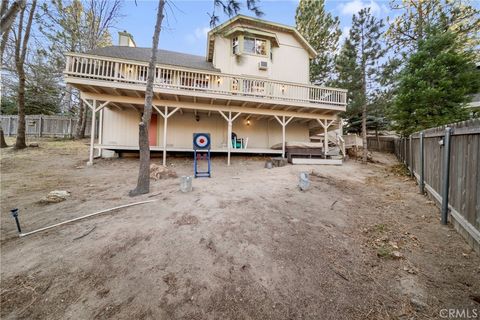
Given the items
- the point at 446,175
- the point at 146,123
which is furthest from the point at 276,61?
the point at 446,175

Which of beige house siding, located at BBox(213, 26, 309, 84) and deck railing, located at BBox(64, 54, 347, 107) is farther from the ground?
beige house siding, located at BBox(213, 26, 309, 84)

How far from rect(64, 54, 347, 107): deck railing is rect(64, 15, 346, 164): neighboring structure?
1.5 inches

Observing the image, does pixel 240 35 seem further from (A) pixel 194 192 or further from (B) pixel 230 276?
(B) pixel 230 276

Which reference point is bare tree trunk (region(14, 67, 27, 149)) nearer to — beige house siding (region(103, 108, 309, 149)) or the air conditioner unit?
beige house siding (region(103, 108, 309, 149))

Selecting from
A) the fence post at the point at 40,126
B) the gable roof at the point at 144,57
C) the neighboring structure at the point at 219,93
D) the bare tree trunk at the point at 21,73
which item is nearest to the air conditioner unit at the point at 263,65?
the neighboring structure at the point at 219,93

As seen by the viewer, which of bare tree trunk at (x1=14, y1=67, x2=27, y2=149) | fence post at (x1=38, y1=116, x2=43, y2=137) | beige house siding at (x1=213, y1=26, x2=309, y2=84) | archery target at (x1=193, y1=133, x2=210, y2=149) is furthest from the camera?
fence post at (x1=38, y1=116, x2=43, y2=137)

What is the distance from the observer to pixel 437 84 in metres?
8.28

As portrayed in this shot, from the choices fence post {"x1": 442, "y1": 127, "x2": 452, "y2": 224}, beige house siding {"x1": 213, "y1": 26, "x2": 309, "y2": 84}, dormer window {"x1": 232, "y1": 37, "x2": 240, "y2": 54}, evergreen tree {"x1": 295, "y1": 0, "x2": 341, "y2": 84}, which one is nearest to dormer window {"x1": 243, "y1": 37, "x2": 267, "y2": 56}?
beige house siding {"x1": 213, "y1": 26, "x2": 309, "y2": 84}

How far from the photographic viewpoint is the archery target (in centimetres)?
673

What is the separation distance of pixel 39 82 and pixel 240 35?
14.5m

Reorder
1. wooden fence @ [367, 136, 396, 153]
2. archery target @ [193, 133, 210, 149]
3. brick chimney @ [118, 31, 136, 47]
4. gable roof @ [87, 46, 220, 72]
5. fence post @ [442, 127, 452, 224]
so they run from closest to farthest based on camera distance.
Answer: fence post @ [442, 127, 452, 224]
archery target @ [193, 133, 210, 149]
gable roof @ [87, 46, 220, 72]
brick chimney @ [118, 31, 136, 47]
wooden fence @ [367, 136, 396, 153]

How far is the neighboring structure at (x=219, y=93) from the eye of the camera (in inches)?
318

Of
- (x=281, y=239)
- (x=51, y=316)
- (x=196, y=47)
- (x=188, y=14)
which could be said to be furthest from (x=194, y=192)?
(x=196, y=47)

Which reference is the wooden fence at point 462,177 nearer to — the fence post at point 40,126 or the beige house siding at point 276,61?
the beige house siding at point 276,61
